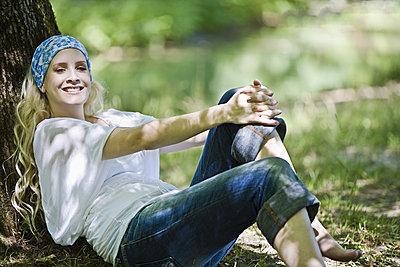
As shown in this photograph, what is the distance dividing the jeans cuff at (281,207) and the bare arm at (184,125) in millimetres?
424

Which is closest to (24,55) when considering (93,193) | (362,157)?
(93,193)

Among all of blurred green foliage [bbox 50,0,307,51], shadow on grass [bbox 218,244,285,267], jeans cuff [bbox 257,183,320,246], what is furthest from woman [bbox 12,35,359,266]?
blurred green foliage [bbox 50,0,307,51]

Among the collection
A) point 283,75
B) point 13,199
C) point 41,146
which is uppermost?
point 41,146

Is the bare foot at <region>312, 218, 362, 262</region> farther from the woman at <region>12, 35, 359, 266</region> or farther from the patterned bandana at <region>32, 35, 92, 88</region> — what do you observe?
the patterned bandana at <region>32, 35, 92, 88</region>

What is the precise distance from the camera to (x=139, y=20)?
49.8ft

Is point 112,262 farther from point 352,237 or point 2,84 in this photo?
point 352,237

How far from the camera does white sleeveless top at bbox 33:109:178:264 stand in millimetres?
2707

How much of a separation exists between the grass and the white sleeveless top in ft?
0.76

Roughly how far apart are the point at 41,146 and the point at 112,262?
0.52 meters

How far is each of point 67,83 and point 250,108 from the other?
2.39 feet

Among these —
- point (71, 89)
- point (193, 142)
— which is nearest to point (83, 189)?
point (71, 89)

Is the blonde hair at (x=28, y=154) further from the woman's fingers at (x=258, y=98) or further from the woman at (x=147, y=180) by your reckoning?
the woman's fingers at (x=258, y=98)

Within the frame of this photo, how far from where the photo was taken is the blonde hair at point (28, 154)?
2885mm

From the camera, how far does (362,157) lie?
523 centimetres
